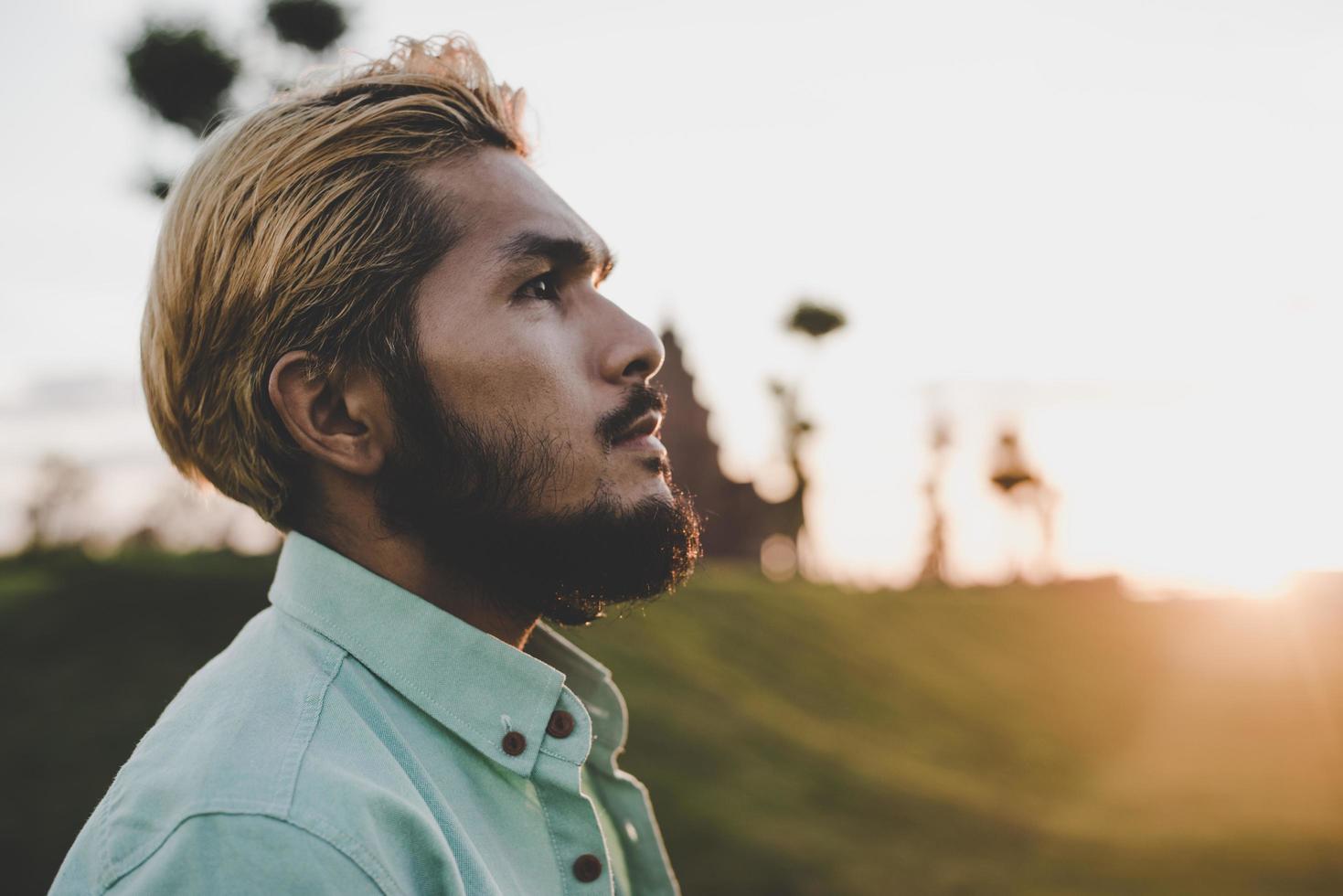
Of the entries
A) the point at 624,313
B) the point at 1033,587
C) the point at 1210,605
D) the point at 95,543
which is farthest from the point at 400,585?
the point at 1210,605

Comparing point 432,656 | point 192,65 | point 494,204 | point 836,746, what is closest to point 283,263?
point 494,204

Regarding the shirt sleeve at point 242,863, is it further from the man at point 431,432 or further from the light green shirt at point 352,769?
the man at point 431,432

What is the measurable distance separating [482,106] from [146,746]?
175 cm

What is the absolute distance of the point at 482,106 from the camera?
8.96ft

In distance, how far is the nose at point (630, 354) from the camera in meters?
2.46

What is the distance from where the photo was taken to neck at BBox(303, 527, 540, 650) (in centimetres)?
236

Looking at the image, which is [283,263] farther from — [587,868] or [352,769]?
[587,868]

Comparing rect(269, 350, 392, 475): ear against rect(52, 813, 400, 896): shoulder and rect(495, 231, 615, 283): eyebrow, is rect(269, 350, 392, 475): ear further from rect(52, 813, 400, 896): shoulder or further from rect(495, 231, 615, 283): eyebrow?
rect(52, 813, 400, 896): shoulder

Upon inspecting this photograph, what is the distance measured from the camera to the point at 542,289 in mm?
2498

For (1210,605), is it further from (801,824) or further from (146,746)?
(146,746)

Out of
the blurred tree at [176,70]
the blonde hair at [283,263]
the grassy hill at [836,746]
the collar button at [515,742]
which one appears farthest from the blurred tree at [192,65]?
the collar button at [515,742]

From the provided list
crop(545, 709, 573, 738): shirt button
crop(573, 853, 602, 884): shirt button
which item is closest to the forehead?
crop(545, 709, 573, 738): shirt button

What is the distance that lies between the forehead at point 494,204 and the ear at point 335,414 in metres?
0.39

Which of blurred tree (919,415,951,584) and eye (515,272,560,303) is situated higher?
eye (515,272,560,303)
